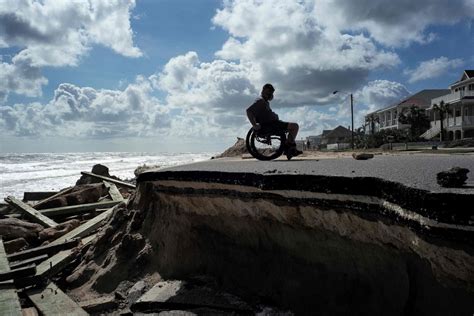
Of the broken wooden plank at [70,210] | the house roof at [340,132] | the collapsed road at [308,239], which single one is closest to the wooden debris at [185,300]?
the collapsed road at [308,239]

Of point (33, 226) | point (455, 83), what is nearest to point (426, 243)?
point (33, 226)

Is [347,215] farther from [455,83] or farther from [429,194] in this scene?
[455,83]

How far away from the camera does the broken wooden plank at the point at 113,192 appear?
12176 millimetres

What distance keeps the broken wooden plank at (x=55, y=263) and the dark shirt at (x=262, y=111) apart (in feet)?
12.6

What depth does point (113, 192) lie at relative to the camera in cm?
1290

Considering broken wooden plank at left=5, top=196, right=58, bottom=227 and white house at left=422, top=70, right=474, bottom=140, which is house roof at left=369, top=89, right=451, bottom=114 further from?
broken wooden plank at left=5, top=196, right=58, bottom=227

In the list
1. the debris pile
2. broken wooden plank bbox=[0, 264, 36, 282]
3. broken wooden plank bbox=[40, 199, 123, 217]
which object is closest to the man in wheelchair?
the debris pile

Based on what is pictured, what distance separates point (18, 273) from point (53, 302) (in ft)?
3.04

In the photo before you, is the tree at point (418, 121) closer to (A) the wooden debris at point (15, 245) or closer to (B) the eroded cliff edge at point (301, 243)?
(A) the wooden debris at point (15, 245)

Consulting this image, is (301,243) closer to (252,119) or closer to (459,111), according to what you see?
(252,119)

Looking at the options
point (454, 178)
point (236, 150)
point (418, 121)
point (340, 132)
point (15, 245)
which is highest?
point (418, 121)

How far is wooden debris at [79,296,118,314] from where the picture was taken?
16.9 ft

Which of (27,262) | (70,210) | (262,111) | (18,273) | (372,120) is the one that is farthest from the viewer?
(372,120)

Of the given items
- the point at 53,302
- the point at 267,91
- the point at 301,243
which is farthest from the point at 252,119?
the point at 53,302
